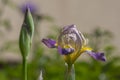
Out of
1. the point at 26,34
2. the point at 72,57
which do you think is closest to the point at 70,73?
the point at 72,57

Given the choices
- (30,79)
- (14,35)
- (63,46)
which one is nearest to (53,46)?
(63,46)

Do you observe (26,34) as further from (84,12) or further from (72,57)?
(84,12)

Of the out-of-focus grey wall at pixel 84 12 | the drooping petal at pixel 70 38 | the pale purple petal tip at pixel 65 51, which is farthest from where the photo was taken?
the out-of-focus grey wall at pixel 84 12

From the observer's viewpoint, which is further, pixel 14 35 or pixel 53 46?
pixel 14 35

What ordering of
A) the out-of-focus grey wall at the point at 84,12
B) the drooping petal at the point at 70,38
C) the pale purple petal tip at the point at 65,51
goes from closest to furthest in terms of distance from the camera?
the pale purple petal tip at the point at 65,51
the drooping petal at the point at 70,38
the out-of-focus grey wall at the point at 84,12

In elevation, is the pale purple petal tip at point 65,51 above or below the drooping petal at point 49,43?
below

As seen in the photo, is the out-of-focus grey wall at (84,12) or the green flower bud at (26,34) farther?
the out-of-focus grey wall at (84,12)

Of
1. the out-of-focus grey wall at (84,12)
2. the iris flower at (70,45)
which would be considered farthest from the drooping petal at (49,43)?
the out-of-focus grey wall at (84,12)

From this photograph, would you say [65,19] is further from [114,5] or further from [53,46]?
[53,46]

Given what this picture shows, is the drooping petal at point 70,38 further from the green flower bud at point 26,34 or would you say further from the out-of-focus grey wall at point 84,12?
the out-of-focus grey wall at point 84,12
